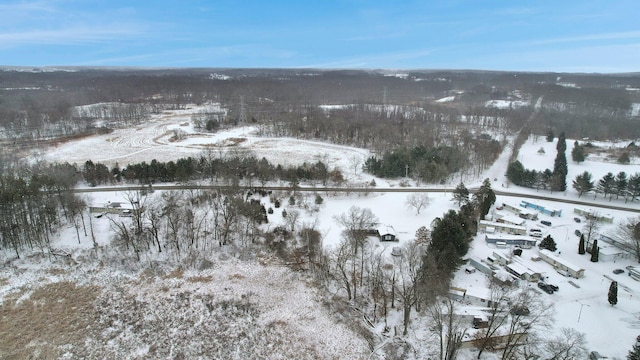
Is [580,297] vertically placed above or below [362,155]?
below

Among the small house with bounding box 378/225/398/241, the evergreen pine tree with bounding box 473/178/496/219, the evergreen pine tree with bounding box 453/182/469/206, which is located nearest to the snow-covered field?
the small house with bounding box 378/225/398/241

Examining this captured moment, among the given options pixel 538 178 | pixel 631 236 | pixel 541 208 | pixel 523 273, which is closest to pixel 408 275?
pixel 523 273

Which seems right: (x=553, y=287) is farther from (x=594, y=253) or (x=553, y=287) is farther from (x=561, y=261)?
(x=594, y=253)

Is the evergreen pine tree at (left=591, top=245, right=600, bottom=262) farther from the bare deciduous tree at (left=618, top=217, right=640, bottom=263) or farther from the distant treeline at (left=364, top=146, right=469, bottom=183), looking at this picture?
the distant treeline at (left=364, top=146, right=469, bottom=183)

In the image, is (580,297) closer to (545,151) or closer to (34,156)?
(545,151)

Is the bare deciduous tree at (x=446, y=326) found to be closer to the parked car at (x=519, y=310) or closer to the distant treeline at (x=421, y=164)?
the parked car at (x=519, y=310)

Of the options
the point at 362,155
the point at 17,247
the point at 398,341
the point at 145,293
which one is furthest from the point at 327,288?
the point at 362,155

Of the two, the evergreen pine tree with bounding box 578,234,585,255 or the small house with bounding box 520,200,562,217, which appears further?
the small house with bounding box 520,200,562,217

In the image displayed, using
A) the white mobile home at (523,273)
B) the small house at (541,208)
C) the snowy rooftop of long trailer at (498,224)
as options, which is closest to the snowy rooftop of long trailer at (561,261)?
the white mobile home at (523,273)
